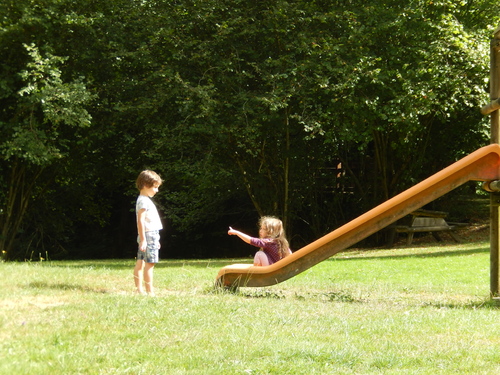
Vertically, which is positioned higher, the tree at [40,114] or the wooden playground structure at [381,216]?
the tree at [40,114]

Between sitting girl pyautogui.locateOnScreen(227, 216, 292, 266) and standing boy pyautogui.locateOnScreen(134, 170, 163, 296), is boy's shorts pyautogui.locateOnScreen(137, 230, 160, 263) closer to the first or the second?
standing boy pyautogui.locateOnScreen(134, 170, 163, 296)

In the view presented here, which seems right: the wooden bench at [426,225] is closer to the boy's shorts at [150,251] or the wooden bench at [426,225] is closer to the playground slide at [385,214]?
the playground slide at [385,214]

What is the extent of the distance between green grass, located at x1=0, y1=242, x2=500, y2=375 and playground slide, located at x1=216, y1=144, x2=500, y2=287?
1.12 ft

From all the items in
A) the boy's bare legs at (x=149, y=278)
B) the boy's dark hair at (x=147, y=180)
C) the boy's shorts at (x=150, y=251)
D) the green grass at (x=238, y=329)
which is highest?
the boy's dark hair at (x=147, y=180)

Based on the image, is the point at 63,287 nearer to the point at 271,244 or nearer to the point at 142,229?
the point at 142,229

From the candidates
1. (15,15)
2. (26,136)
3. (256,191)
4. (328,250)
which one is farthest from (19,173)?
(328,250)

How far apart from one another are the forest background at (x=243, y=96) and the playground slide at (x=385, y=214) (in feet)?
26.5

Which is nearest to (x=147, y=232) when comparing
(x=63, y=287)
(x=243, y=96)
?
(x=63, y=287)

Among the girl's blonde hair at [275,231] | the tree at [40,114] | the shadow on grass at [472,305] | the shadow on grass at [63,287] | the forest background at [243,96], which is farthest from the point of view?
the forest background at [243,96]

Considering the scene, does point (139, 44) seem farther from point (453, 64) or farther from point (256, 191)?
point (453, 64)

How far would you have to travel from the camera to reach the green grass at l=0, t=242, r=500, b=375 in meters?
4.39

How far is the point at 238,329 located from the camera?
539 centimetres

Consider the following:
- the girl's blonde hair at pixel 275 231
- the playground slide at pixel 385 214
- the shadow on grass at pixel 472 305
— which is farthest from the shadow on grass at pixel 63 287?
→ the shadow on grass at pixel 472 305

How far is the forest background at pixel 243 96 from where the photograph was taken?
16125 mm
